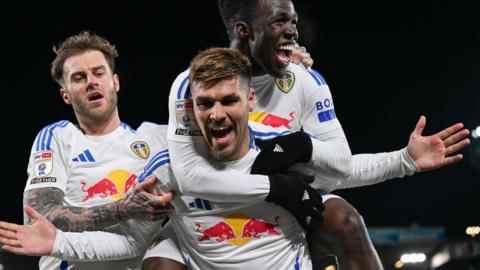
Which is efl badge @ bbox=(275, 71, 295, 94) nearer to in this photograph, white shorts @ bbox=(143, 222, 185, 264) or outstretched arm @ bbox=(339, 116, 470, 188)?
outstretched arm @ bbox=(339, 116, 470, 188)

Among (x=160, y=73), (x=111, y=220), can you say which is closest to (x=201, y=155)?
(x=111, y=220)

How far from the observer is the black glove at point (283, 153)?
225 centimetres

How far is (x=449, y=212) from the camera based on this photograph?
12.3 metres

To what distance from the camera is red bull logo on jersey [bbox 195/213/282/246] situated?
2318mm

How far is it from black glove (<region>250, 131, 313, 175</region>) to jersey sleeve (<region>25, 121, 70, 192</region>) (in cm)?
87

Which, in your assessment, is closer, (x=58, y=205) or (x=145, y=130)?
(x=58, y=205)

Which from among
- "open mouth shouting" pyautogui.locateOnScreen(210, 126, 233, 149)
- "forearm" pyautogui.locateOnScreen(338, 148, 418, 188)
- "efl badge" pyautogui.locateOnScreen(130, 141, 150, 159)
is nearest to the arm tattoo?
"efl badge" pyautogui.locateOnScreen(130, 141, 150, 159)

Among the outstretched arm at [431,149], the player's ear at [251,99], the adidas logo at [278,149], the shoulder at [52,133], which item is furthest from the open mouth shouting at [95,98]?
the outstretched arm at [431,149]

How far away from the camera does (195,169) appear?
2.25 metres

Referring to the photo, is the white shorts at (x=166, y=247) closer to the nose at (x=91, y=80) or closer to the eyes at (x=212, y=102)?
the eyes at (x=212, y=102)

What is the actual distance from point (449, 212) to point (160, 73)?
220 inches

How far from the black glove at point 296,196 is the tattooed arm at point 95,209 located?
379 mm

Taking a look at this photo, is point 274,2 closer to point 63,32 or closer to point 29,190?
point 29,190

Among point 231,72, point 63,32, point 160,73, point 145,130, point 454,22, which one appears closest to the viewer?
point 231,72
